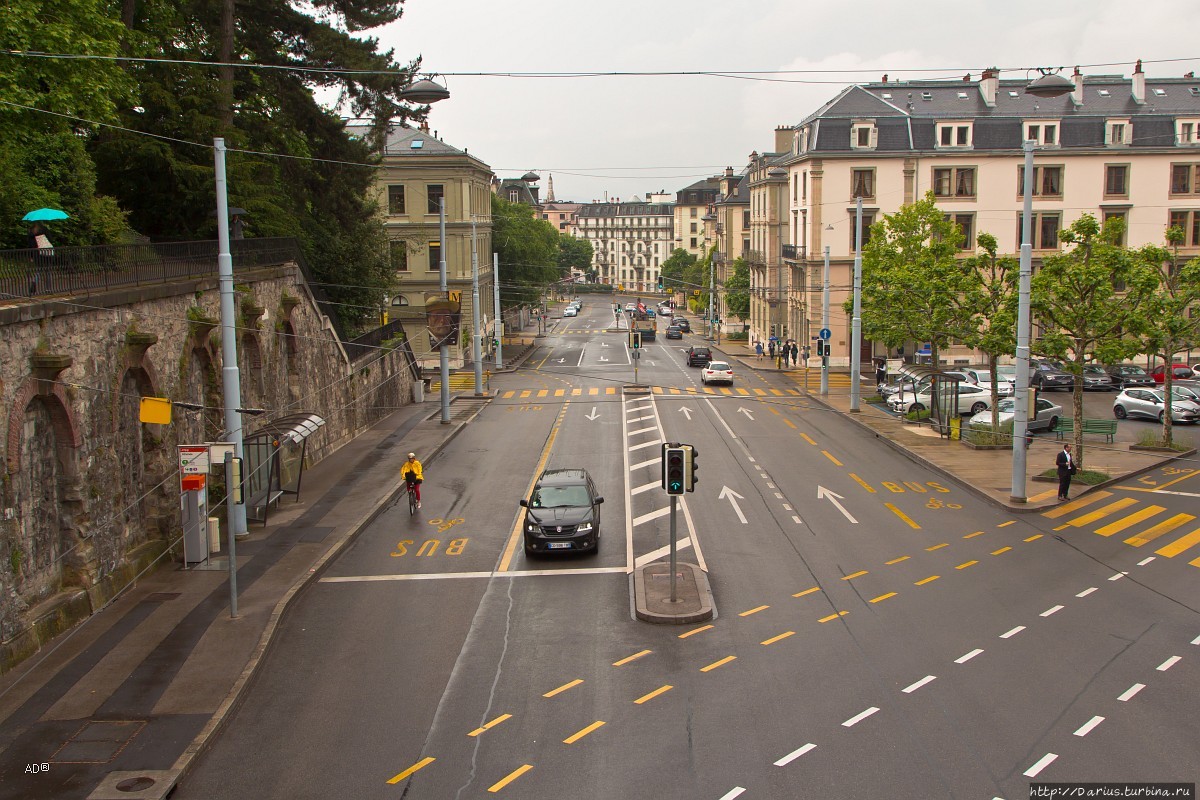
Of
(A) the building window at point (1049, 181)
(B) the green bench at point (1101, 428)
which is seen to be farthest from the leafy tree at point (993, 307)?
(A) the building window at point (1049, 181)

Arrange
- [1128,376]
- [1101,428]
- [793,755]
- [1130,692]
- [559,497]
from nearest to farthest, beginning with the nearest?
[793,755] < [1130,692] < [559,497] < [1101,428] < [1128,376]

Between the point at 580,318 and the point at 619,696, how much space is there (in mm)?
114483

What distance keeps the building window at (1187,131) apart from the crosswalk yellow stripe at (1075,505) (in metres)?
43.0

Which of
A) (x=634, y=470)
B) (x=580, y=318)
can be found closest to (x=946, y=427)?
(x=634, y=470)

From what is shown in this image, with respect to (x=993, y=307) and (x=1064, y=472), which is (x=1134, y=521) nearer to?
(x=1064, y=472)

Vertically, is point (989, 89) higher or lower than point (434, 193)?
higher

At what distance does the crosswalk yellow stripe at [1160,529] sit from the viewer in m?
24.3

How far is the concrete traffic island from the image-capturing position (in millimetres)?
18828

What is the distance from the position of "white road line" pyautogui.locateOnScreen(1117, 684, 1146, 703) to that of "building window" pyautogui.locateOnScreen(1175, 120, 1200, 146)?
57.6m

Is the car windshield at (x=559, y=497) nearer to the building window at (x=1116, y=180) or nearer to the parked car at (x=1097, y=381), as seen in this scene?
the parked car at (x=1097, y=381)

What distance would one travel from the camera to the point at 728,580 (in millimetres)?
21500

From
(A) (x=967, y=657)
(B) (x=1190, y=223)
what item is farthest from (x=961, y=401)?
(A) (x=967, y=657)

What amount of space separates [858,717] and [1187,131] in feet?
202

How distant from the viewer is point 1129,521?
2630cm
